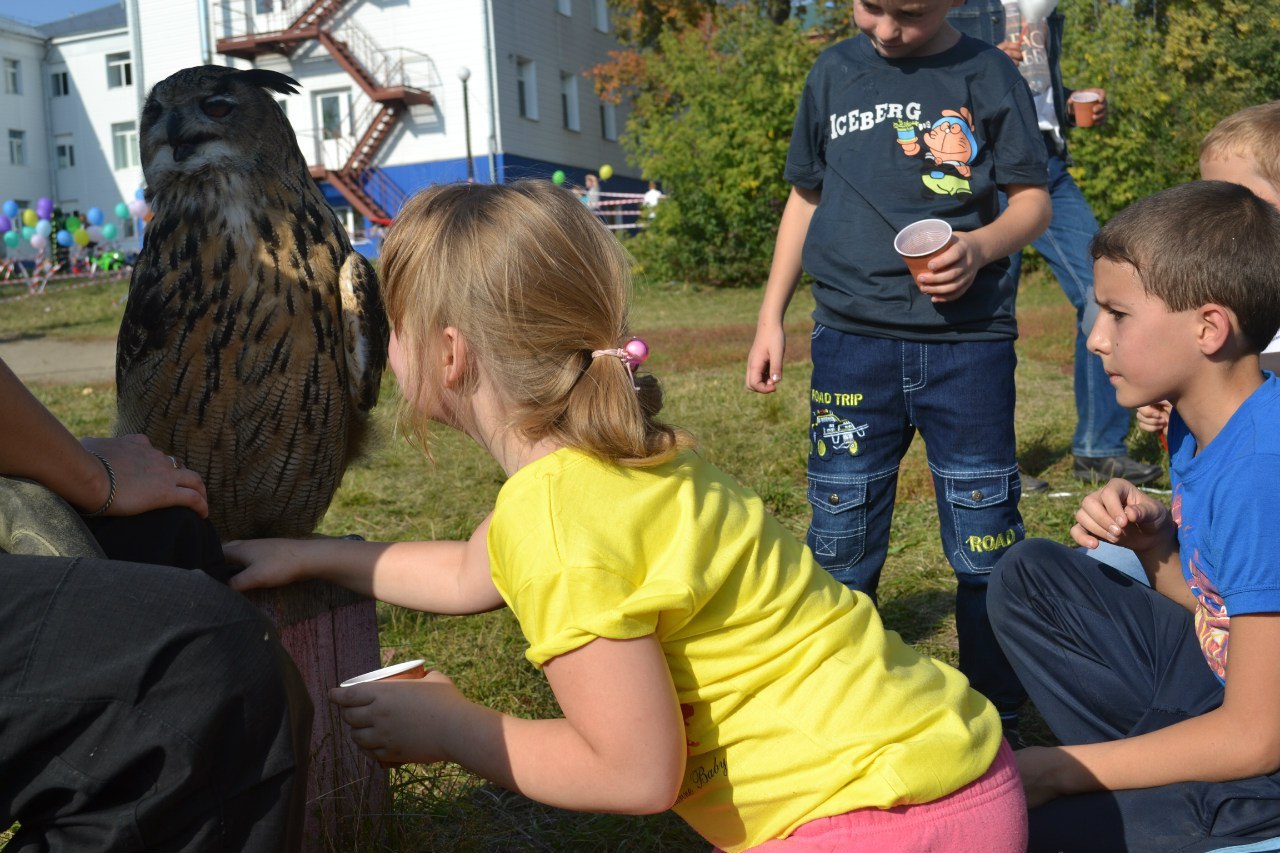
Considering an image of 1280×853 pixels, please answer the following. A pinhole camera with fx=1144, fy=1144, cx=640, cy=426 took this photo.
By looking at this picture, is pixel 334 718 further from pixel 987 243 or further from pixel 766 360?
pixel 987 243

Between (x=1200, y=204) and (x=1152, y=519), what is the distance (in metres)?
0.61

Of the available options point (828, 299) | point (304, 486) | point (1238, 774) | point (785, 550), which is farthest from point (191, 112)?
point (1238, 774)

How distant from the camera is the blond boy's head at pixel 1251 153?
273cm

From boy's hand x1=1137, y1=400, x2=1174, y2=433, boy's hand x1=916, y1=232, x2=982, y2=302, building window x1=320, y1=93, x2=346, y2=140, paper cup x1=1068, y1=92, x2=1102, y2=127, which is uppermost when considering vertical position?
building window x1=320, y1=93, x2=346, y2=140

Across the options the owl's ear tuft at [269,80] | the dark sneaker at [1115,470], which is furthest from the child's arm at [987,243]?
the dark sneaker at [1115,470]

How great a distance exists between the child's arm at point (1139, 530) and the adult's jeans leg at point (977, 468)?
1.64 feet

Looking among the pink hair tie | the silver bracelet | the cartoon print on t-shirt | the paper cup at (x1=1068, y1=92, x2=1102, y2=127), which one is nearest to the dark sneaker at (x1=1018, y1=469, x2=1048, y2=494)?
the paper cup at (x1=1068, y1=92, x2=1102, y2=127)

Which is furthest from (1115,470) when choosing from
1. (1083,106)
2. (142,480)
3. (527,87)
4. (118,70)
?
(118,70)

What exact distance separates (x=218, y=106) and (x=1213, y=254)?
228cm

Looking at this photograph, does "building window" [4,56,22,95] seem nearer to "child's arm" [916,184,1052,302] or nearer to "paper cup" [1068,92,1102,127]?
"paper cup" [1068,92,1102,127]

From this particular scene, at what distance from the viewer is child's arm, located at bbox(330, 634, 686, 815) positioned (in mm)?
1486

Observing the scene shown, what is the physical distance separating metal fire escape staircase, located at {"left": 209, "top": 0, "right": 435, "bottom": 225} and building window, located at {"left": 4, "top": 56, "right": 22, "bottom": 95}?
45.8 ft

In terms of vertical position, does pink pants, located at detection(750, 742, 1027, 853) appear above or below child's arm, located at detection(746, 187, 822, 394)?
below

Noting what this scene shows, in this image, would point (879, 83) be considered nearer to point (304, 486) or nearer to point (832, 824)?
point (304, 486)
